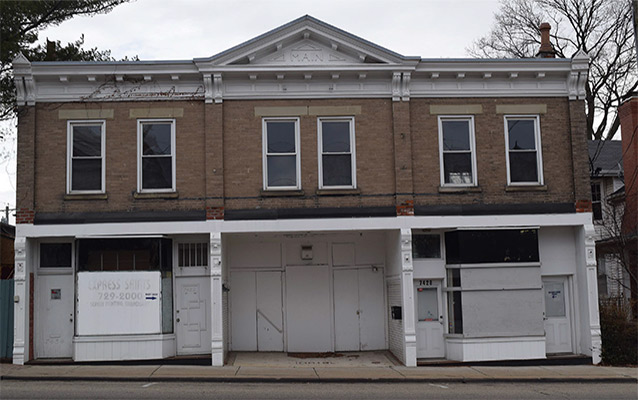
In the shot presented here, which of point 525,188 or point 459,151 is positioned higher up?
point 459,151

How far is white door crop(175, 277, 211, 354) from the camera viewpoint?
1764 centimetres

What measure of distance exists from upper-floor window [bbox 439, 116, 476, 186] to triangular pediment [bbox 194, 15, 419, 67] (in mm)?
2014

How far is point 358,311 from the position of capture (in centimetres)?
1919

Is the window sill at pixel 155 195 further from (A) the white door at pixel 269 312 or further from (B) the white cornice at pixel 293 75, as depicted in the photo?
(A) the white door at pixel 269 312

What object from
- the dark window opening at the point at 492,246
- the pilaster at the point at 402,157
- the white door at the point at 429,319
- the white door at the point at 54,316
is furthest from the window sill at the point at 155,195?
the dark window opening at the point at 492,246

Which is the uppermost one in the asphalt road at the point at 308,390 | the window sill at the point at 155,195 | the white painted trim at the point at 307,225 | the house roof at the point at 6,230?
the window sill at the point at 155,195

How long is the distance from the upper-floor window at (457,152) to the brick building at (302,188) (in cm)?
5

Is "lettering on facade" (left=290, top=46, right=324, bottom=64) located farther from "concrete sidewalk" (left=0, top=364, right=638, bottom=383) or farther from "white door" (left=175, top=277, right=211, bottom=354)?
"concrete sidewalk" (left=0, top=364, right=638, bottom=383)

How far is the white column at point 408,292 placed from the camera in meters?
17.2

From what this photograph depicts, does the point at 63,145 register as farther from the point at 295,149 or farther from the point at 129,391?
the point at 129,391

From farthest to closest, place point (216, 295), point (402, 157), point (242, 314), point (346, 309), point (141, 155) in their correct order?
point (346, 309) < point (242, 314) < point (402, 157) < point (141, 155) < point (216, 295)

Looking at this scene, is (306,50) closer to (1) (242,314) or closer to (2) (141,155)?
(2) (141,155)

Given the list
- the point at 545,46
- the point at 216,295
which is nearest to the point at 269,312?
the point at 216,295

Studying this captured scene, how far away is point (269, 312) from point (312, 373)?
11.7 ft
